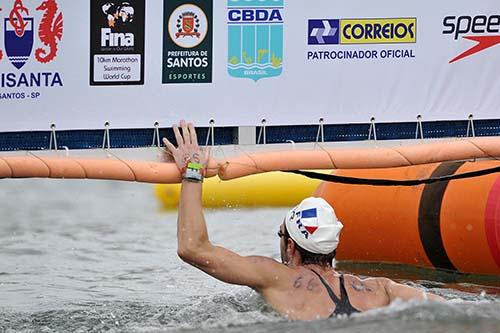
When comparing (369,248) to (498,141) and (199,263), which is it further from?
(199,263)

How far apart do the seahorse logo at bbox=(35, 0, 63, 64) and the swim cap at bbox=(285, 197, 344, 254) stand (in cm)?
181

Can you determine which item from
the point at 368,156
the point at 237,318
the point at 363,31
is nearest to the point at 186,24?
the point at 363,31

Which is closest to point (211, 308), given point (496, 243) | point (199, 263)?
point (199, 263)

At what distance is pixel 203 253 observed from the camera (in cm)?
611

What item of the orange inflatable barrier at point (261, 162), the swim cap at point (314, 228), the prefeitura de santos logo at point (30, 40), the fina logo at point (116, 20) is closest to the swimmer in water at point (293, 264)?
the swim cap at point (314, 228)

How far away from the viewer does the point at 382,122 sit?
7.55 metres

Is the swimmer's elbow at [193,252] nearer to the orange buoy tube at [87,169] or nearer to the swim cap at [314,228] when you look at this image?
the swim cap at [314,228]

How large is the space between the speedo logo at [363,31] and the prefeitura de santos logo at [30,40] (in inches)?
59.9

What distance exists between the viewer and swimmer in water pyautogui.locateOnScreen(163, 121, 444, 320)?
609 cm

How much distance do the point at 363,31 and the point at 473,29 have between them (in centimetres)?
69

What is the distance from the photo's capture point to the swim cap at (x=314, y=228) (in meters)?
6.24

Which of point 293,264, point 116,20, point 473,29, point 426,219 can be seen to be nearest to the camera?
point 293,264

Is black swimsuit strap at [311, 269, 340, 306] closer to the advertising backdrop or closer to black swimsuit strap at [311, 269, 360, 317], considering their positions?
black swimsuit strap at [311, 269, 360, 317]

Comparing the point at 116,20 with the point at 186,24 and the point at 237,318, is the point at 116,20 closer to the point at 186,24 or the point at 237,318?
the point at 186,24
